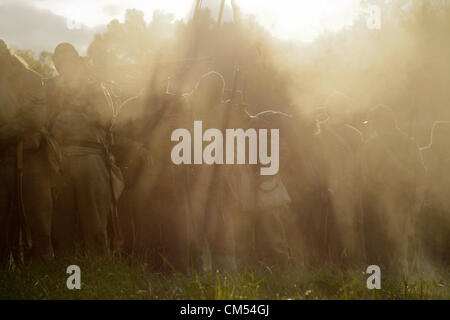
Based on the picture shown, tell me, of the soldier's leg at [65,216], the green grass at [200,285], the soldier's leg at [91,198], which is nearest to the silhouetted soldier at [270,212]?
the soldier's leg at [91,198]

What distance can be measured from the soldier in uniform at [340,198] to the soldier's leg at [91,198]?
2.71 meters

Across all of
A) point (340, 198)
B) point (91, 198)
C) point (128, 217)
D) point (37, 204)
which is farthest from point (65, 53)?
point (340, 198)

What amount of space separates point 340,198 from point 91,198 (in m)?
3.09

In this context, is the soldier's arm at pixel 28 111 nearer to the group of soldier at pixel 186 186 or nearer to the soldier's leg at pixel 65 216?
the group of soldier at pixel 186 186

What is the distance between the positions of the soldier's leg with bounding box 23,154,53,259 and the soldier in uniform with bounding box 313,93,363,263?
335 cm

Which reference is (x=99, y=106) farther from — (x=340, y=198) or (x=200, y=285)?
(x=200, y=285)

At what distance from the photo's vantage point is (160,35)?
36875 millimetres

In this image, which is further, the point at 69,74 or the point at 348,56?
the point at 348,56

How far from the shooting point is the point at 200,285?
16.1ft

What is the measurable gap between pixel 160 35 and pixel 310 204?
2973 cm

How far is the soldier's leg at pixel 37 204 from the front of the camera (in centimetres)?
710
